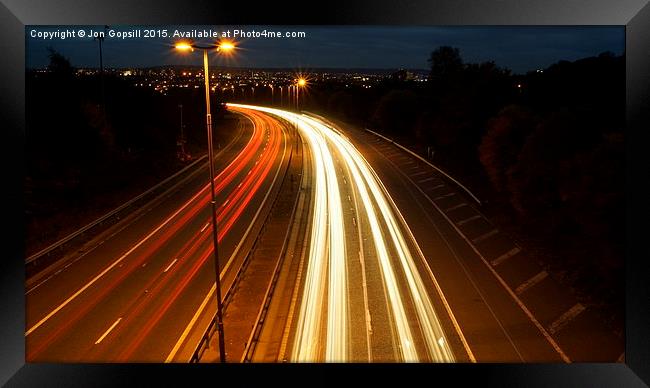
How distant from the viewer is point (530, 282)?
49.3 ft

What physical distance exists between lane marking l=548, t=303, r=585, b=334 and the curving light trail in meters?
2.35

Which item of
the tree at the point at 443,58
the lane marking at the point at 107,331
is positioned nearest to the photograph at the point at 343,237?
the lane marking at the point at 107,331

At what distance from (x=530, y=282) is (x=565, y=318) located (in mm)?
2154

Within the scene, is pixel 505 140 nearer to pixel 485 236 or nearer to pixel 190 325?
pixel 485 236

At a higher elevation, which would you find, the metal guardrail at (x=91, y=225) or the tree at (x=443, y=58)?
the tree at (x=443, y=58)

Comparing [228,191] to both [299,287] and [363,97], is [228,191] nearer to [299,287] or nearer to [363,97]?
[299,287]

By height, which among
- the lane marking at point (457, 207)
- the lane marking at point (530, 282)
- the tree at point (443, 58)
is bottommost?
the lane marking at point (530, 282)

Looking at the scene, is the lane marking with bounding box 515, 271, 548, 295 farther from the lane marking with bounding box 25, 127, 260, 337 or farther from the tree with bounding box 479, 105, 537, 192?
the lane marking with bounding box 25, 127, 260, 337

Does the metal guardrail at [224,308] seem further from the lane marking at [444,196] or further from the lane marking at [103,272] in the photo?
the lane marking at [444,196]

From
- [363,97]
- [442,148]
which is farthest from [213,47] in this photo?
[363,97]

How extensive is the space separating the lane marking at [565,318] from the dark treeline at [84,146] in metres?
12.4

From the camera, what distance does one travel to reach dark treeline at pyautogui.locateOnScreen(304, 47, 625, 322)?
1204 cm

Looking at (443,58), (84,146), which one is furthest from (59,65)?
(443,58)
